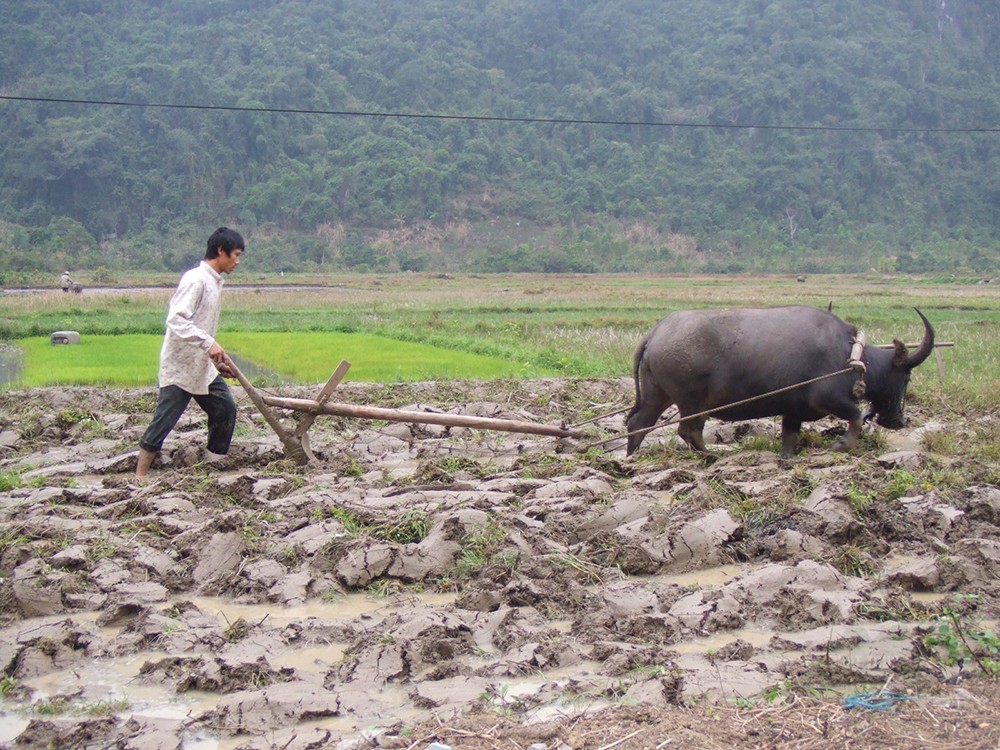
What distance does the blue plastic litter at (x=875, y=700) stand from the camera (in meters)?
3.53

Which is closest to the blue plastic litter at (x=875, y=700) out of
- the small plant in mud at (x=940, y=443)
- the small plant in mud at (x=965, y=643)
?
the small plant in mud at (x=965, y=643)

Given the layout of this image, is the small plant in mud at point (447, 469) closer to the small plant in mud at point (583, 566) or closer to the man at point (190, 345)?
the man at point (190, 345)

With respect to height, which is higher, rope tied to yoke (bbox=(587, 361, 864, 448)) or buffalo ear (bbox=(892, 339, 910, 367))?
buffalo ear (bbox=(892, 339, 910, 367))

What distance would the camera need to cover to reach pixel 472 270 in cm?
Answer: 4900

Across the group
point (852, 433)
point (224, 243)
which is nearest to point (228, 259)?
point (224, 243)

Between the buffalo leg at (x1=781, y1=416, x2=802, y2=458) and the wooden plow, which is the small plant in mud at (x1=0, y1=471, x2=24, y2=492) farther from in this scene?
the buffalo leg at (x1=781, y1=416, x2=802, y2=458)

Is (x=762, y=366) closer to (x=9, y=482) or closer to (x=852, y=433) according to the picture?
(x=852, y=433)

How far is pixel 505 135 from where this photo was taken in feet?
205

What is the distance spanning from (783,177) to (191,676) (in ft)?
194

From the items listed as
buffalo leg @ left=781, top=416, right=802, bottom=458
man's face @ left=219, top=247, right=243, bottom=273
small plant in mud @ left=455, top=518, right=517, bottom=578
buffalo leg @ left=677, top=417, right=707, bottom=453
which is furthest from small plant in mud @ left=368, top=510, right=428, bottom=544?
buffalo leg @ left=781, top=416, right=802, bottom=458

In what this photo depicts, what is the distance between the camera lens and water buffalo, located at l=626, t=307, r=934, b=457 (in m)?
7.73

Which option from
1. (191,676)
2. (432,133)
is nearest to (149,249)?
(432,133)

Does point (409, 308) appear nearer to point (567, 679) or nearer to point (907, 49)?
point (567, 679)

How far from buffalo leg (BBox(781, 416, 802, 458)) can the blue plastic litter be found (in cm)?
434
